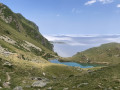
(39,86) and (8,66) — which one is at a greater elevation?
(8,66)

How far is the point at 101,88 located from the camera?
799 inches

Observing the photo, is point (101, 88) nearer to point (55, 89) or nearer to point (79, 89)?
point (79, 89)

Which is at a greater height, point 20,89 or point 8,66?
point 8,66

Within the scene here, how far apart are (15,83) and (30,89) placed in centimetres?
725

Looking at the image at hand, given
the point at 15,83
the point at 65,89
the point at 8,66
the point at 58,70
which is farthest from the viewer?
the point at 58,70

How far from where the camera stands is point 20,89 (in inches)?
953

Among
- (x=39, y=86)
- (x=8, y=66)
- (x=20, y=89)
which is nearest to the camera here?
(x=20, y=89)

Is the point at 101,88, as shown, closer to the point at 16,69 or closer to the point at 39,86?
the point at 39,86

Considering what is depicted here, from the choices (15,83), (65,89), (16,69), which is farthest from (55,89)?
(16,69)

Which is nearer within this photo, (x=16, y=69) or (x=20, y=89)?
(x=20, y=89)

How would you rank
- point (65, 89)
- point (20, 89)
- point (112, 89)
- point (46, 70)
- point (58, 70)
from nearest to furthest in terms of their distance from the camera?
point (112, 89) → point (65, 89) → point (20, 89) → point (46, 70) → point (58, 70)

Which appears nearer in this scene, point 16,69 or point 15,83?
point 15,83

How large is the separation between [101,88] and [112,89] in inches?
58.2

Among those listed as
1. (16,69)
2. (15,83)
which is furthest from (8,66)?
(15,83)
